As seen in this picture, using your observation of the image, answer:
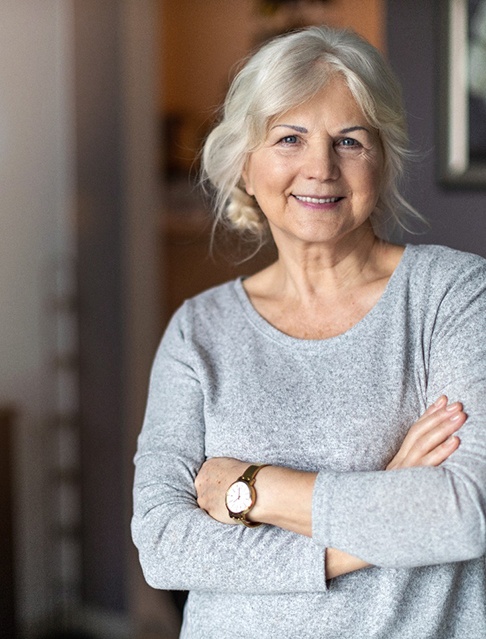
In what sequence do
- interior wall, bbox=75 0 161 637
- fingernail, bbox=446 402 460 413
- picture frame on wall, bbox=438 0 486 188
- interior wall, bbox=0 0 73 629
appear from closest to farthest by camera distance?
fingernail, bbox=446 402 460 413, picture frame on wall, bbox=438 0 486 188, interior wall, bbox=0 0 73 629, interior wall, bbox=75 0 161 637

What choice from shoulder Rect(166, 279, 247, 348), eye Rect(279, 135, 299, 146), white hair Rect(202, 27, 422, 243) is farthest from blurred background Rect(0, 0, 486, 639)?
eye Rect(279, 135, 299, 146)

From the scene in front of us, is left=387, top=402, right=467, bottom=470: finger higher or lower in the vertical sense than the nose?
lower

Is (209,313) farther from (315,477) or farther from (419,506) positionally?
(419,506)

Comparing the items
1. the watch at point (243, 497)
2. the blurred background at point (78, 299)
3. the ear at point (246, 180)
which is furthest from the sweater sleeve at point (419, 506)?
the blurred background at point (78, 299)

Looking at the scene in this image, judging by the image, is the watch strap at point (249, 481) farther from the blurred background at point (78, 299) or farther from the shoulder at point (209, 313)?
the blurred background at point (78, 299)

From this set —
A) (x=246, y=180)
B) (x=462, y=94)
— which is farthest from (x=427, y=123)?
(x=246, y=180)

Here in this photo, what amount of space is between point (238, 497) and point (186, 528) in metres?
0.10

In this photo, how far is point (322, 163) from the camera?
4.72ft

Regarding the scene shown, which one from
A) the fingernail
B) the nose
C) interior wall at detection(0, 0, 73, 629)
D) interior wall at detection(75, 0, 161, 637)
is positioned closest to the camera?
the fingernail

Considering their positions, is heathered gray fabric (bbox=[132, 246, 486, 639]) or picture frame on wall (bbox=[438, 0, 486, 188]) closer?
heathered gray fabric (bbox=[132, 246, 486, 639])

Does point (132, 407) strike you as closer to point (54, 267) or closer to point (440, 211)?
point (54, 267)

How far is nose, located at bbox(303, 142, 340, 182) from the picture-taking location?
4.73 feet

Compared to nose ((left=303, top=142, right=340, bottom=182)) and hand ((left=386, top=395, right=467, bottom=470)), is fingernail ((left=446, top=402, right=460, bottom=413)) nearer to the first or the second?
hand ((left=386, top=395, right=467, bottom=470))

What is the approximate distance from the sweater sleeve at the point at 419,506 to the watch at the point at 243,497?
0.12 metres
